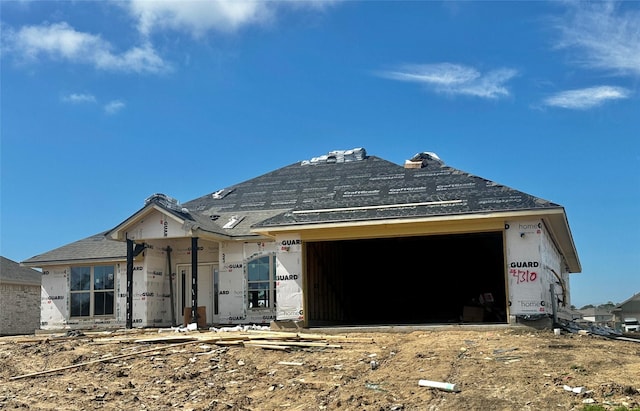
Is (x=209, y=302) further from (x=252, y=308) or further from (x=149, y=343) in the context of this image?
(x=149, y=343)

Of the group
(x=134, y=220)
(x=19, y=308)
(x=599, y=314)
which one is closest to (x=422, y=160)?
(x=134, y=220)

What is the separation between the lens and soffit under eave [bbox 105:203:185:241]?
20.5 m

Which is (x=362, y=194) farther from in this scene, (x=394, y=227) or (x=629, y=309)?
(x=629, y=309)

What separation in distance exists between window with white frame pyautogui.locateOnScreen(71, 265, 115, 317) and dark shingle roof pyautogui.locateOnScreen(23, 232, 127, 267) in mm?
501

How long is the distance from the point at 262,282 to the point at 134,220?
445cm

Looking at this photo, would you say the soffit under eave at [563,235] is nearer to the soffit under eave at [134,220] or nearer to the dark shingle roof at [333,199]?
the dark shingle roof at [333,199]

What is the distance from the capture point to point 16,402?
1230 centimetres

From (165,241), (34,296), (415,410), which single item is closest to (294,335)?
(415,410)

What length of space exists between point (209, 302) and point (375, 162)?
7.82m

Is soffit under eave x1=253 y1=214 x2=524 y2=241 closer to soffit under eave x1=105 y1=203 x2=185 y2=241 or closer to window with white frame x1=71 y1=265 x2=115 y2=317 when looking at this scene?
soffit under eave x1=105 y1=203 x2=185 y2=241

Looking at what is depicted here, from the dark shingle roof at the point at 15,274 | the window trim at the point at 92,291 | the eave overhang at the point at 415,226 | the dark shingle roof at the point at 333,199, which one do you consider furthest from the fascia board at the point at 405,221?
the dark shingle roof at the point at 15,274

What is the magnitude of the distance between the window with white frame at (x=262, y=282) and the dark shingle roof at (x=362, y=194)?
69.2 inches

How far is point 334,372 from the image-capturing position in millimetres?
12531

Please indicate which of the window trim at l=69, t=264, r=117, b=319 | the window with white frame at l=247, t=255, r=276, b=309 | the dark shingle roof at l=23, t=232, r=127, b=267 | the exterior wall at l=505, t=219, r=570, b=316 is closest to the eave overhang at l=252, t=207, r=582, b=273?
the exterior wall at l=505, t=219, r=570, b=316
